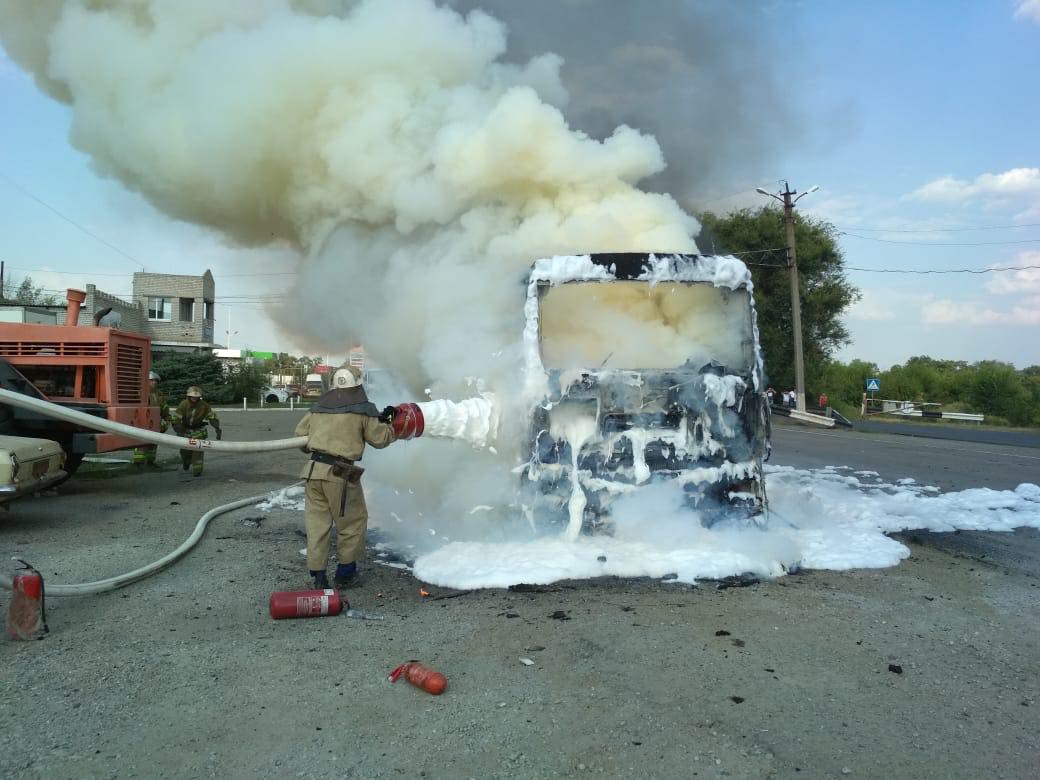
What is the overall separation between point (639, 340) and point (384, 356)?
3231mm

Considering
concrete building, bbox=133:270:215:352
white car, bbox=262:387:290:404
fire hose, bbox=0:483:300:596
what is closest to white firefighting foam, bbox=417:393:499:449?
fire hose, bbox=0:483:300:596

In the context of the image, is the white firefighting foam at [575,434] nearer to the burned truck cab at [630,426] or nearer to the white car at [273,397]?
the burned truck cab at [630,426]

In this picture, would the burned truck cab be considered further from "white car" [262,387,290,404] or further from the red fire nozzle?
"white car" [262,387,290,404]

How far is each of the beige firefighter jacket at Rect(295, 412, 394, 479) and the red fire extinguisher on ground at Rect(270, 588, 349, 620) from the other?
29.8 inches

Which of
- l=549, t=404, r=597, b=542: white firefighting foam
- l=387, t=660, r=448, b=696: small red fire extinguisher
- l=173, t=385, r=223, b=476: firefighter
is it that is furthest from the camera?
l=173, t=385, r=223, b=476: firefighter

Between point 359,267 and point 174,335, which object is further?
point 174,335

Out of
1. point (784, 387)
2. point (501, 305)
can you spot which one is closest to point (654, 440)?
point (501, 305)

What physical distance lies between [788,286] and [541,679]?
30115mm

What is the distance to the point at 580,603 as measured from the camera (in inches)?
168

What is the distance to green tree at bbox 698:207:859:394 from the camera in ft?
99.2

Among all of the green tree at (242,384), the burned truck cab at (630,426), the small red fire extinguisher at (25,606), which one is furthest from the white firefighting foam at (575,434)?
the green tree at (242,384)

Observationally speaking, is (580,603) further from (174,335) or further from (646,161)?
(174,335)

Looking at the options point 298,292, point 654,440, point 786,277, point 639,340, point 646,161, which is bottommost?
point 654,440

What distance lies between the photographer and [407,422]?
201 inches
